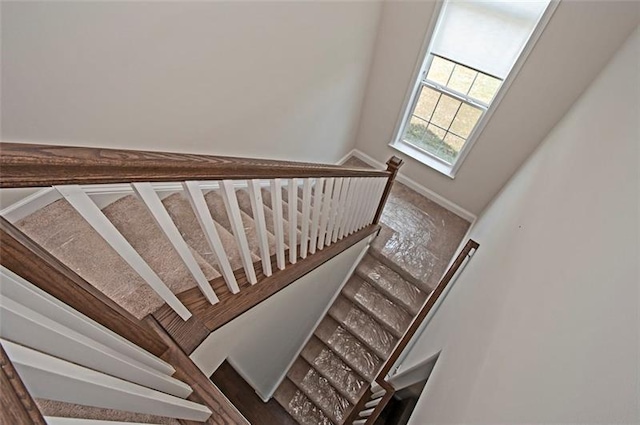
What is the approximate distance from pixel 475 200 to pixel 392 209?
2.85 feet

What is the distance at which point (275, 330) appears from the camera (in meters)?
2.31

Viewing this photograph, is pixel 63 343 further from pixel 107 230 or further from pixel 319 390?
pixel 319 390

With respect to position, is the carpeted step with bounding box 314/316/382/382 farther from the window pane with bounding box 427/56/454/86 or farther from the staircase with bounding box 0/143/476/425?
the window pane with bounding box 427/56/454/86

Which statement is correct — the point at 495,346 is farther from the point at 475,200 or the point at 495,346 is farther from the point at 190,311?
the point at 475,200

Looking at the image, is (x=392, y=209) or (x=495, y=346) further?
(x=392, y=209)

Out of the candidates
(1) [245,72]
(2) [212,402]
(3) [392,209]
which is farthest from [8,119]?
(3) [392,209]

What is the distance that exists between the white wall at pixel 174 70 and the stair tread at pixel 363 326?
153 cm

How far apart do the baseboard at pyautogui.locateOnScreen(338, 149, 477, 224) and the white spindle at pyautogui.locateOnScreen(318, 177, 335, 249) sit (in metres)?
2.11

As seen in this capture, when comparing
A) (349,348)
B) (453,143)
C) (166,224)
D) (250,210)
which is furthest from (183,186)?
(453,143)

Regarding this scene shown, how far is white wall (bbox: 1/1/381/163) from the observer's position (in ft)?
4.24

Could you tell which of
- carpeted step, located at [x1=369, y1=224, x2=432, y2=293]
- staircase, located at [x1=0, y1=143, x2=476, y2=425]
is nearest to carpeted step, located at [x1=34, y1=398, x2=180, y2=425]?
staircase, located at [x1=0, y1=143, x2=476, y2=425]

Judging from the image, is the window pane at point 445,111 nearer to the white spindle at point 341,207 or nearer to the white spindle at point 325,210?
the white spindle at point 341,207

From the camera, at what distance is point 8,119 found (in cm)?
133

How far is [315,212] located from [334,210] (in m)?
0.26
